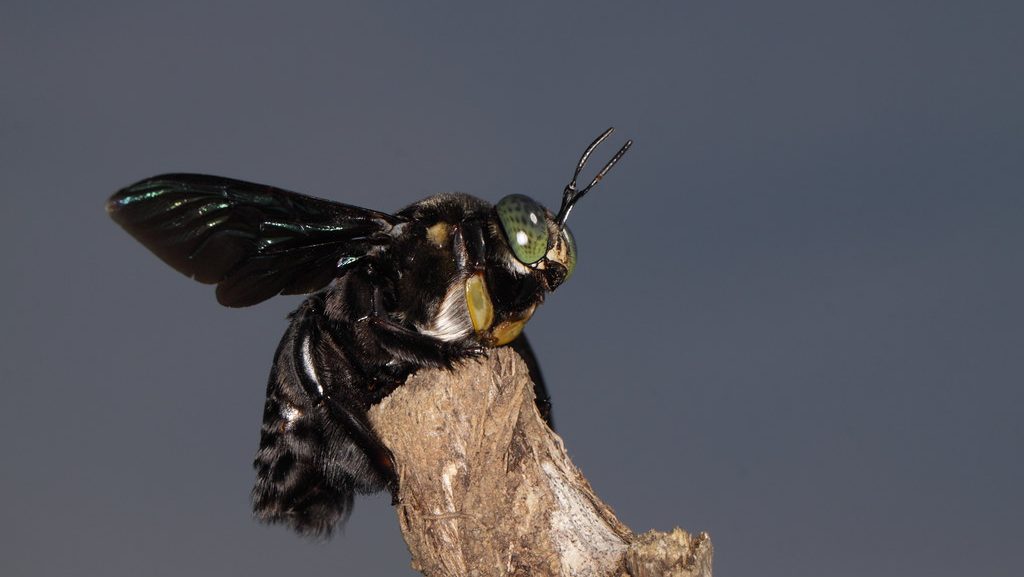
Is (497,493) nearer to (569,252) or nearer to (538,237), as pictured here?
(538,237)

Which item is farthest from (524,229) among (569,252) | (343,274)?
(343,274)

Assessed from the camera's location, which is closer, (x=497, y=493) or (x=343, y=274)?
(x=497, y=493)

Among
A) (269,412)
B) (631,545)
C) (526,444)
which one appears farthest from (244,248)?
(631,545)

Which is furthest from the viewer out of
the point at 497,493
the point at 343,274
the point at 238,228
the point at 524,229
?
the point at 343,274

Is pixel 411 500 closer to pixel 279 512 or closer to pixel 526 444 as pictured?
pixel 526 444

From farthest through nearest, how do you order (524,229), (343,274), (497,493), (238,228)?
(343,274) → (238,228) → (524,229) → (497,493)

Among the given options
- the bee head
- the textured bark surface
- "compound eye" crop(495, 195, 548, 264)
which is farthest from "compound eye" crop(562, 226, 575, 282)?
the textured bark surface
